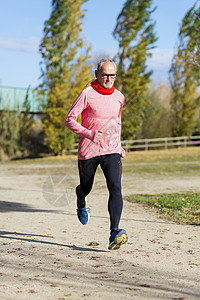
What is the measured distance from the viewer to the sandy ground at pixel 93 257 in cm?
405

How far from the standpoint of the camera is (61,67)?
2762 cm

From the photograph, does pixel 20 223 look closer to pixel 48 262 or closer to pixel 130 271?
pixel 48 262

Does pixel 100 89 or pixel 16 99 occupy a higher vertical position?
pixel 100 89

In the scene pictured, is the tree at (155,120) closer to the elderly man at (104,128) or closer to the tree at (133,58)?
the tree at (133,58)

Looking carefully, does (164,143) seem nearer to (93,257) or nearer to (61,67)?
(61,67)

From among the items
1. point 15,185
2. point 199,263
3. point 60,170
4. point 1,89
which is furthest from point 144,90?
point 199,263

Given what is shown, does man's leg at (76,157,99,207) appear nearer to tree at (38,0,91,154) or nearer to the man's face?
the man's face

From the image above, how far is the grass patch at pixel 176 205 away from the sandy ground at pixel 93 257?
316mm

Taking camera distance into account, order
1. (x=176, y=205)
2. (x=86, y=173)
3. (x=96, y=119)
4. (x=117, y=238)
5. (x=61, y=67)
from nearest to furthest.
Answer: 1. (x=117, y=238)
2. (x=96, y=119)
3. (x=86, y=173)
4. (x=176, y=205)
5. (x=61, y=67)

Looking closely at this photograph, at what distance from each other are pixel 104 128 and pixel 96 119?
0.13m

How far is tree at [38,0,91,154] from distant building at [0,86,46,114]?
1099 mm

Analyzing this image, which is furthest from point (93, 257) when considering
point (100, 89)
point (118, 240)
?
point (100, 89)

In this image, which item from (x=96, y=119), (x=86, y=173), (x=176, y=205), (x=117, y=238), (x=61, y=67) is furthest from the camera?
(x=61, y=67)

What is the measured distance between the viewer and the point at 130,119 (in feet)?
100
